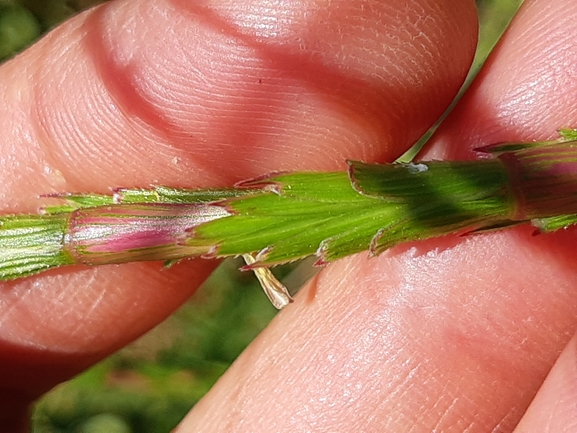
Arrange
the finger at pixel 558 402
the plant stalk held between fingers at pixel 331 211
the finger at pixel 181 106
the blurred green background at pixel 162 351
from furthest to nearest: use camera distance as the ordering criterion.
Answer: the blurred green background at pixel 162 351 → the finger at pixel 181 106 → the finger at pixel 558 402 → the plant stalk held between fingers at pixel 331 211

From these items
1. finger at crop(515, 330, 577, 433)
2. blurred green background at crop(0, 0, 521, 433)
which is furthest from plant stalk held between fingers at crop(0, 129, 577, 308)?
blurred green background at crop(0, 0, 521, 433)

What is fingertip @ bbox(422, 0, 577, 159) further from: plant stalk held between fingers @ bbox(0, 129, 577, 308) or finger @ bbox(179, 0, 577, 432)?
plant stalk held between fingers @ bbox(0, 129, 577, 308)

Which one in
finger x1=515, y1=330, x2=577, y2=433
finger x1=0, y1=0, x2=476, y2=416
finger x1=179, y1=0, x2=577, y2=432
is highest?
finger x1=0, y1=0, x2=476, y2=416

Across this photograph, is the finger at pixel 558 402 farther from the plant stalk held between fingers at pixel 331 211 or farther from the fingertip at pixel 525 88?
the fingertip at pixel 525 88

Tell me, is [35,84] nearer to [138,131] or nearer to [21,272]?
[138,131]

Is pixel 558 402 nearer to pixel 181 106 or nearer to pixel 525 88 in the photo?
pixel 525 88

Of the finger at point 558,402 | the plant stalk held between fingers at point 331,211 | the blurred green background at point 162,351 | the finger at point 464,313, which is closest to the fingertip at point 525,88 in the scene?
the finger at point 464,313

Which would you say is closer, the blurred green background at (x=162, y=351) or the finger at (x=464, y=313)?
the finger at (x=464, y=313)
